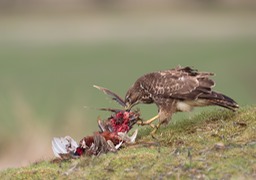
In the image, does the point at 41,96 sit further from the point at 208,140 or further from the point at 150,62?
the point at 208,140

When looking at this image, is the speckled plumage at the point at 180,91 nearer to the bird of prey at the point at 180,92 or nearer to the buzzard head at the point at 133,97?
the bird of prey at the point at 180,92

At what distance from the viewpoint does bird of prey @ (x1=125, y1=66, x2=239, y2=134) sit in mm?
14227

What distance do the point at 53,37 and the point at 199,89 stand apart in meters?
20.8

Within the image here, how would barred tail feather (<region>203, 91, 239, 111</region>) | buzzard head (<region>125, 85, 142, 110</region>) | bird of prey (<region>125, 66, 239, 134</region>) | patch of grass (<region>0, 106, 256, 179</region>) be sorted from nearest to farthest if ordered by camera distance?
patch of grass (<region>0, 106, 256, 179</region>)
barred tail feather (<region>203, 91, 239, 111</region>)
bird of prey (<region>125, 66, 239, 134</region>)
buzzard head (<region>125, 85, 142, 110</region>)

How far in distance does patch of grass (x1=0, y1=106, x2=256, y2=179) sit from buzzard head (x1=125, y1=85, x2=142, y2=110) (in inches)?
23.9

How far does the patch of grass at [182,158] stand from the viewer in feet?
38.7

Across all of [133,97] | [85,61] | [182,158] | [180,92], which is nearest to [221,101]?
[180,92]

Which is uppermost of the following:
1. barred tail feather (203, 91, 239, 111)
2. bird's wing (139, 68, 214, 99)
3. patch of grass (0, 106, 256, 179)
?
bird's wing (139, 68, 214, 99)

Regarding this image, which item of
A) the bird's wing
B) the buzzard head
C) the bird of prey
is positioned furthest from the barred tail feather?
the buzzard head

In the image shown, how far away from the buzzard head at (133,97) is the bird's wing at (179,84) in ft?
0.60

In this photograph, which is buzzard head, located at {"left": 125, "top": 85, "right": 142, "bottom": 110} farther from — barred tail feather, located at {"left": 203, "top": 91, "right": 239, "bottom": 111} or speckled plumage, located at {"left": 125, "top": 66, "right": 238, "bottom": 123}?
barred tail feather, located at {"left": 203, "top": 91, "right": 239, "bottom": 111}

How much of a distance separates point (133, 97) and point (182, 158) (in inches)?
108

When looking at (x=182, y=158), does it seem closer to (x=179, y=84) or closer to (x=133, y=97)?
(x=179, y=84)

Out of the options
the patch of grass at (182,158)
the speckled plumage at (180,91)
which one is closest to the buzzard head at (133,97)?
the speckled plumage at (180,91)
